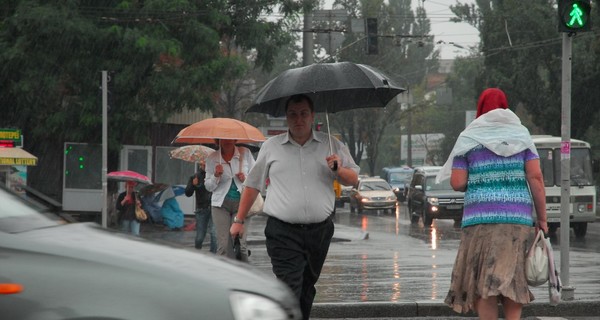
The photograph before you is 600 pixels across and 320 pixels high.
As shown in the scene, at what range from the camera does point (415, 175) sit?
38.3 metres

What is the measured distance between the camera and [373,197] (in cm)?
4856

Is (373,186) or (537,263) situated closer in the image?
(537,263)

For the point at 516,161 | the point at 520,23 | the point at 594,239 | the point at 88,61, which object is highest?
the point at 520,23

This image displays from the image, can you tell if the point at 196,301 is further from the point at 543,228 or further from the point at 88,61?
the point at 88,61

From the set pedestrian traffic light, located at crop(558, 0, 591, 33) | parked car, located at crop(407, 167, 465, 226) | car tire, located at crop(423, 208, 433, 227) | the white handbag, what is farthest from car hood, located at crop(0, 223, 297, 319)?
car tire, located at crop(423, 208, 433, 227)

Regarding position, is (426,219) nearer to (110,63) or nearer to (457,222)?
(457,222)

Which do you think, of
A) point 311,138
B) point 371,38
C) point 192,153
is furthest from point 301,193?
point 371,38

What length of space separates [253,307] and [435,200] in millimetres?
29376

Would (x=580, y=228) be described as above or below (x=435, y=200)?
below

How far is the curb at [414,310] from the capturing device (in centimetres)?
1023

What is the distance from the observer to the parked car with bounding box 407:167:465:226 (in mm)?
33281

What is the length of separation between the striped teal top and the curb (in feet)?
9.09

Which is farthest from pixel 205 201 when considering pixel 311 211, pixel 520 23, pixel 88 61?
pixel 520 23

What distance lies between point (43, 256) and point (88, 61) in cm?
2725
